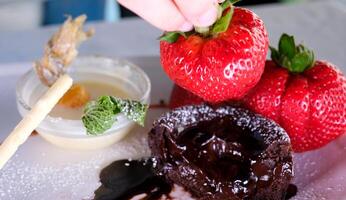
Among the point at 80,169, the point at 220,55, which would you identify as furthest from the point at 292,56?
the point at 80,169

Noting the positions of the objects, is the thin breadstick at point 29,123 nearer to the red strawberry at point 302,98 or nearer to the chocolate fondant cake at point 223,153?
the chocolate fondant cake at point 223,153

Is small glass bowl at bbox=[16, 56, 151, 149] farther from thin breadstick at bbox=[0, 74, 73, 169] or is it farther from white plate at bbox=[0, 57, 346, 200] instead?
thin breadstick at bbox=[0, 74, 73, 169]

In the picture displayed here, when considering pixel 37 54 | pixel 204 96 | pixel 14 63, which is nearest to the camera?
pixel 204 96

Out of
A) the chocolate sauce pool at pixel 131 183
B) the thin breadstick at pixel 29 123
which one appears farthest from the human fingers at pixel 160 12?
the chocolate sauce pool at pixel 131 183

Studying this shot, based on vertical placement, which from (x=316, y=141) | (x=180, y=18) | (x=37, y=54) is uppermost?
(x=180, y=18)

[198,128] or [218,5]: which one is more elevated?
[218,5]

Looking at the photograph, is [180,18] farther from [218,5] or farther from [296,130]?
[296,130]

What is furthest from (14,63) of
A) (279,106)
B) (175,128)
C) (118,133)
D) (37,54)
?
(279,106)
